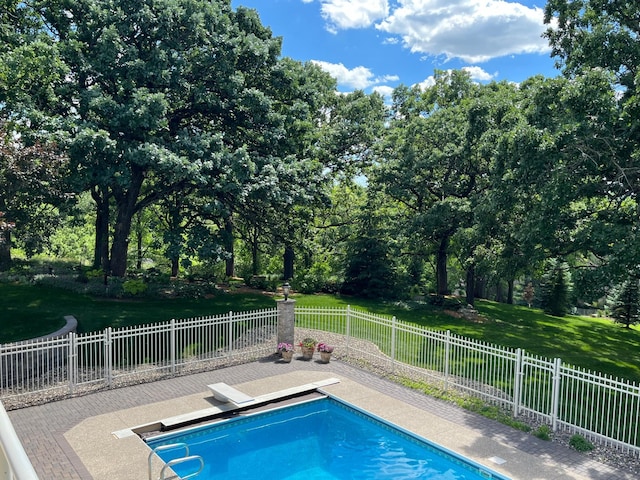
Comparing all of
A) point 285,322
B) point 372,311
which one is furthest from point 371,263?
point 285,322

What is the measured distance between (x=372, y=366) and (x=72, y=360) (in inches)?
345

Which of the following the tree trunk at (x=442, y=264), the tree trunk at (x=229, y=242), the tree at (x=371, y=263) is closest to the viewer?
the tree trunk at (x=229, y=242)

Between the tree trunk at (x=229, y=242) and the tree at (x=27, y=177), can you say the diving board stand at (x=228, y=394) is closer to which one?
the tree at (x=27, y=177)

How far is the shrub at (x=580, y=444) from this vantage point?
9.91 m

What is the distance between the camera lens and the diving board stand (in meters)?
11.9

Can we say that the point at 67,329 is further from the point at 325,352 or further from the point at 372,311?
the point at 372,311

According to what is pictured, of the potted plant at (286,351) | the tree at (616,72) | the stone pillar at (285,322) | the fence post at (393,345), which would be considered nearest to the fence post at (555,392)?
the tree at (616,72)

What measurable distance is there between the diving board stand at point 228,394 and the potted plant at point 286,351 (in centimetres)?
303

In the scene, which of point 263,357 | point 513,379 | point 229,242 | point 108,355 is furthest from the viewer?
point 229,242

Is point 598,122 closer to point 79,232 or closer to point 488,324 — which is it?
point 488,324

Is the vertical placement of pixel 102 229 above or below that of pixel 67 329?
above

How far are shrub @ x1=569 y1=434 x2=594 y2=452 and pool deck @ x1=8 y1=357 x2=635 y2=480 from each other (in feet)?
0.50

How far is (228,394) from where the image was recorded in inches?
481

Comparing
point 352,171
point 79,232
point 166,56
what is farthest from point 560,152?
point 79,232
